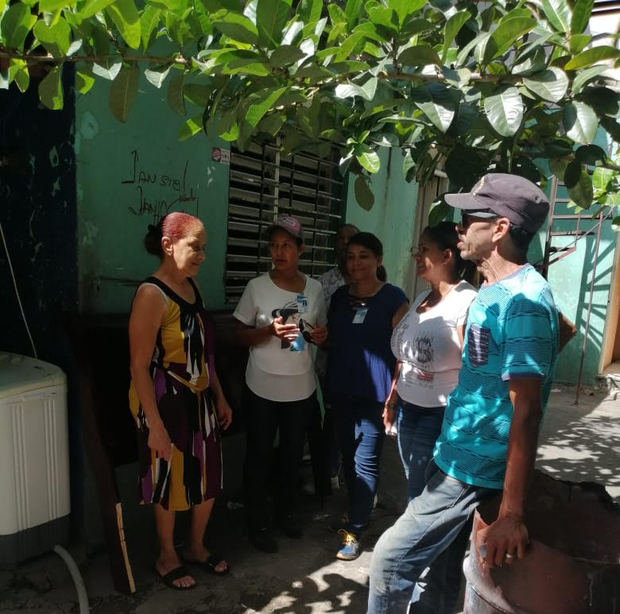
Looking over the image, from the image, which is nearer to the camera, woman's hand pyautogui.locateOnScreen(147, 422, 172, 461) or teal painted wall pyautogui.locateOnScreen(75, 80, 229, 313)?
woman's hand pyautogui.locateOnScreen(147, 422, 172, 461)

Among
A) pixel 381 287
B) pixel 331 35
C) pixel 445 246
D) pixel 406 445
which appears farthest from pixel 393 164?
pixel 331 35

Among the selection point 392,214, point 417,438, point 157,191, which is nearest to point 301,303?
point 417,438

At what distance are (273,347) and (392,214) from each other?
10.8 ft

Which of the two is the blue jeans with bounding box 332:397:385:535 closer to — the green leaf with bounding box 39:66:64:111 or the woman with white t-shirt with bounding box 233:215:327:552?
the woman with white t-shirt with bounding box 233:215:327:552

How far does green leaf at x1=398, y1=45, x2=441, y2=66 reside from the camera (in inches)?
54.9

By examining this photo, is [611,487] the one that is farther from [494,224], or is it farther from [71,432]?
[71,432]

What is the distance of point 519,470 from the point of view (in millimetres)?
1523

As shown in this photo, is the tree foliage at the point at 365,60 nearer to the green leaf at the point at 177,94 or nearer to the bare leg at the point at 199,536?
the green leaf at the point at 177,94

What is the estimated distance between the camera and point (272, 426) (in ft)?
9.60

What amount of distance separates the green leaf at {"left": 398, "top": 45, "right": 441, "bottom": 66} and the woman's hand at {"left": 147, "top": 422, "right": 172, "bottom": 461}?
178cm

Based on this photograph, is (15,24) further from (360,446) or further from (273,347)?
(360,446)

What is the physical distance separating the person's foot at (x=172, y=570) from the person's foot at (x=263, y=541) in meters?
0.42

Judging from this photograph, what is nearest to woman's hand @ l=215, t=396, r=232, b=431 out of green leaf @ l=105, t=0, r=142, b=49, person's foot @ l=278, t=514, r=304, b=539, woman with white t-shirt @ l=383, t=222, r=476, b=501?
person's foot @ l=278, t=514, r=304, b=539

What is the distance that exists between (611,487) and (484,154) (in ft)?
10.8
